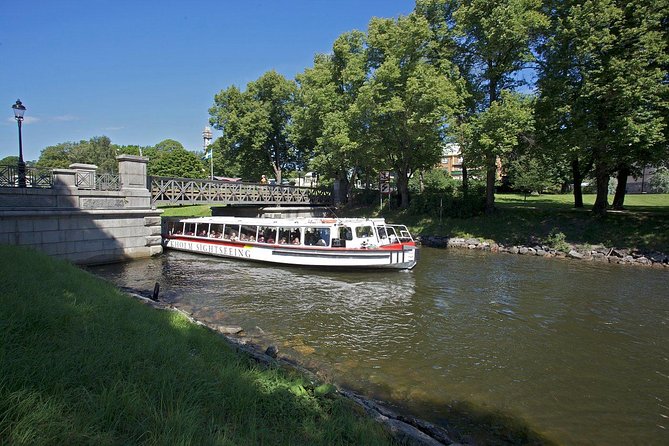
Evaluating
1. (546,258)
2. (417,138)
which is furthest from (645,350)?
(417,138)

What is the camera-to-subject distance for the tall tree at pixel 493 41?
963 inches

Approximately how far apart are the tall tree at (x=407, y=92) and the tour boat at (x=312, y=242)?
9.94 m

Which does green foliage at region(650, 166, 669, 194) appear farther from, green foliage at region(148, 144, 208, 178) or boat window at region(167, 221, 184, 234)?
green foliage at region(148, 144, 208, 178)

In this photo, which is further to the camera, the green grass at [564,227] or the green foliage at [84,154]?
the green foliage at [84,154]

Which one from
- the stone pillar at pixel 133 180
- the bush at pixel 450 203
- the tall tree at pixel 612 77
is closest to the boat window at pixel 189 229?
the stone pillar at pixel 133 180

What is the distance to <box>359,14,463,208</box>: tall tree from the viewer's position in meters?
26.4

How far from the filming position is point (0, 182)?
17.4 m

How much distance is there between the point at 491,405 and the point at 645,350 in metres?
5.61

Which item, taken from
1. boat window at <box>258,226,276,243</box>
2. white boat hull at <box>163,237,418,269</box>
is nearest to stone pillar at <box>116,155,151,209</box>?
white boat hull at <box>163,237,418,269</box>

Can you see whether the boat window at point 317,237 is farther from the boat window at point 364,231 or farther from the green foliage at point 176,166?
the green foliage at point 176,166

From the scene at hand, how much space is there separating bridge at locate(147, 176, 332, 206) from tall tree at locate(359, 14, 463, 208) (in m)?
11.3

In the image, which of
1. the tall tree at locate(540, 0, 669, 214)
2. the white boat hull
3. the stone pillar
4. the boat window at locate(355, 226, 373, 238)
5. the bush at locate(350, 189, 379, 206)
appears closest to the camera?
the white boat hull

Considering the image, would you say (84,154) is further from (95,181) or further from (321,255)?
(321,255)

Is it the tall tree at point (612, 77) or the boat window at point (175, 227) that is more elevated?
the tall tree at point (612, 77)
